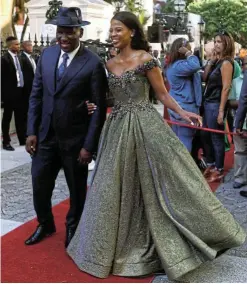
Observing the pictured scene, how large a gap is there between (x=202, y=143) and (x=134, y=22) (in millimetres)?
3517

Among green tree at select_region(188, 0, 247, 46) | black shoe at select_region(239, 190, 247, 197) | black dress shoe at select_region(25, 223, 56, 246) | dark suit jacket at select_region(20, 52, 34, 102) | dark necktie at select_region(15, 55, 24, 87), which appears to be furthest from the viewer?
green tree at select_region(188, 0, 247, 46)

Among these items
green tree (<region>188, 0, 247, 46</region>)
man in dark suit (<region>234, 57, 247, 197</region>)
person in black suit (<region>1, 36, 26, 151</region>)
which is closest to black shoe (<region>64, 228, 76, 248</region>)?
man in dark suit (<region>234, 57, 247, 197</region>)

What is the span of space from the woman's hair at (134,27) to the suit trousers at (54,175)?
984 mm

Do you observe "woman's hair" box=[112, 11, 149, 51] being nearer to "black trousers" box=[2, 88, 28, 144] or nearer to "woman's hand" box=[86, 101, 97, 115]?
"woman's hand" box=[86, 101, 97, 115]

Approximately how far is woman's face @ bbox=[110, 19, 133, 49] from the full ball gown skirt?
0.74ft

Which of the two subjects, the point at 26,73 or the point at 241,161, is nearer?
the point at 241,161

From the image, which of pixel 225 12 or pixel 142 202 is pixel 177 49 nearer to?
pixel 142 202

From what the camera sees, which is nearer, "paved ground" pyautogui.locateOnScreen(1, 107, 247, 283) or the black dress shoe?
"paved ground" pyautogui.locateOnScreen(1, 107, 247, 283)

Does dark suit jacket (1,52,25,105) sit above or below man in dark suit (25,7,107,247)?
below

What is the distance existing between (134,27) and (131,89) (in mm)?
458

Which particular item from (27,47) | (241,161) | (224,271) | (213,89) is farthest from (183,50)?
(27,47)

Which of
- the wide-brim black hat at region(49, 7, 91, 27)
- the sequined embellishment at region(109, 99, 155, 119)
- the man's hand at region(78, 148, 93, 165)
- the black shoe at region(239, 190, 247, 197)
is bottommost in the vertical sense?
the black shoe at region(239, 190, 247, 197)

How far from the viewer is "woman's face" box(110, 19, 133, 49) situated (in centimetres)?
361

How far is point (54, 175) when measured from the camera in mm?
4238
